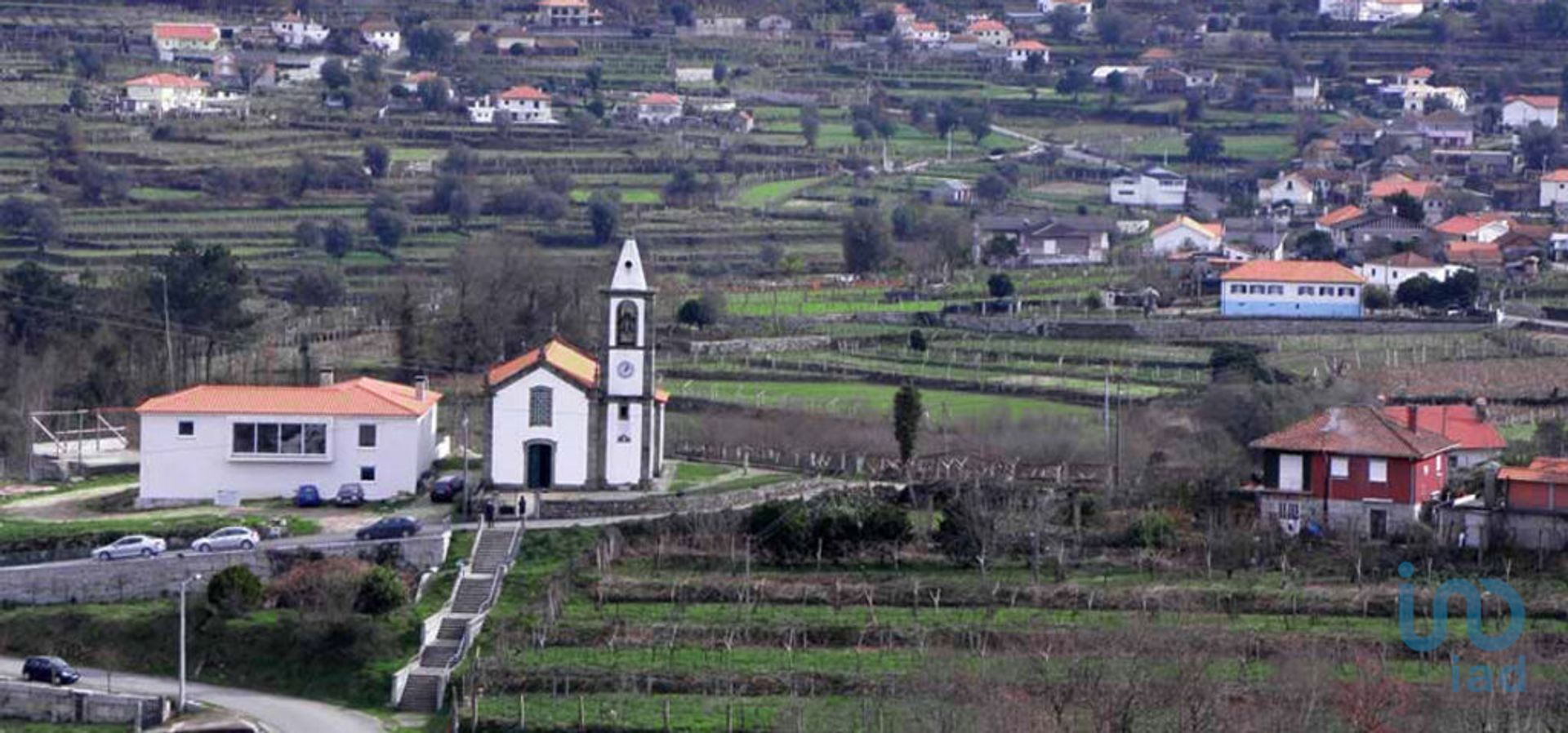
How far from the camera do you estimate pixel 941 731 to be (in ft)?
102

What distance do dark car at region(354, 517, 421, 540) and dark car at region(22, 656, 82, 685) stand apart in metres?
4.88

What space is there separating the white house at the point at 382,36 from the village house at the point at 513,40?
3027mm

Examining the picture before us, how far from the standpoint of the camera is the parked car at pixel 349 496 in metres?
43.1

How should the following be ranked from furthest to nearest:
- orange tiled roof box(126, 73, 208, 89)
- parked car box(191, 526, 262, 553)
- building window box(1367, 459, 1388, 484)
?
orange tiled roof box(126, 73, 208, 89) < building window box(1367, 459, 1388, 484) < parked car box(191, 526, 262, 553)

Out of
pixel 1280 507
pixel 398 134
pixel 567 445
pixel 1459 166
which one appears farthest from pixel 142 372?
pixel 1459 166

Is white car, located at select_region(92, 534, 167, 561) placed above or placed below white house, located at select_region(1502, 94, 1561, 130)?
below

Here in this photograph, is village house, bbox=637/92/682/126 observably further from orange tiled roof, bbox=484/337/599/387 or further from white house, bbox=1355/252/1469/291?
orange tiled roof, bbox=484/337/599/387

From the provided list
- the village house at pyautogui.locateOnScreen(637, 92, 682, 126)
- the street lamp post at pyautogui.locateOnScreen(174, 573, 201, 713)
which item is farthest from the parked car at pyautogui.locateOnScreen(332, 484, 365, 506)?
the village house at pyautogui.locateOnScreen(637, 92, 682, 126)

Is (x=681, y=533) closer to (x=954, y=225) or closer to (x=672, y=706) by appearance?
(x=672, y=706)

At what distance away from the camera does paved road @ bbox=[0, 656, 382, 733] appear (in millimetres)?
35125

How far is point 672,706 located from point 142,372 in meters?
22.5

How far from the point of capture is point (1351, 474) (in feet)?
136

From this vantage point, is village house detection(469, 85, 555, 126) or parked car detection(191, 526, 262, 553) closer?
parked car detection(191, 526, 262, 553)

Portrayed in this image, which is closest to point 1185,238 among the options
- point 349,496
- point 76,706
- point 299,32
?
point 349,496
